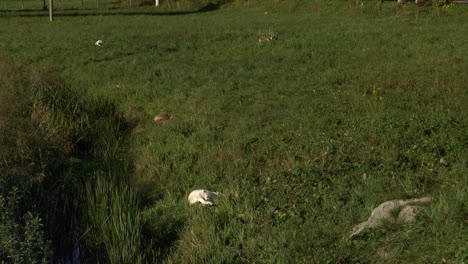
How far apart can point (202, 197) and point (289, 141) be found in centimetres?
172

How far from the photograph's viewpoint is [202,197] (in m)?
7.12

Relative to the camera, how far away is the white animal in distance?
277 inches

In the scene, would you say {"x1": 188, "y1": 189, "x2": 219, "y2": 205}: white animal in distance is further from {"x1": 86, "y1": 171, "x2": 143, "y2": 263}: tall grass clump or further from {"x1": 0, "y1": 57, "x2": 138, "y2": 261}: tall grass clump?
{"x1": 0, "y1": 57, "x2": 138, "y2": 261}: tall grass clump

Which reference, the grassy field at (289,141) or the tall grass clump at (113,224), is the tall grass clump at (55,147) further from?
the grassy field at (289,141)

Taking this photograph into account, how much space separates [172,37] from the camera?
64.9 ft

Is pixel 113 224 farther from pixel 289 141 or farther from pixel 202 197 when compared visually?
pixel 289 141

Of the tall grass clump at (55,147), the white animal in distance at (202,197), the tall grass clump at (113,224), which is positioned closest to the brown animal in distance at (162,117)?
the tall grass clump at (55,147)

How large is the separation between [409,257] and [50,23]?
25433 millimetres

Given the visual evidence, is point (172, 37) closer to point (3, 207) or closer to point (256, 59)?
point (256, 59)

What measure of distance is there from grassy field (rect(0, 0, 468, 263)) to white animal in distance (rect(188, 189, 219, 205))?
0.12 meters

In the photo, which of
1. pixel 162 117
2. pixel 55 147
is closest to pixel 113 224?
pixel 55 147

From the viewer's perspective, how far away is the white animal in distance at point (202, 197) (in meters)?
7.05

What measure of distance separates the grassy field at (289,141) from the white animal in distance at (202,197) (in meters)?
0.12

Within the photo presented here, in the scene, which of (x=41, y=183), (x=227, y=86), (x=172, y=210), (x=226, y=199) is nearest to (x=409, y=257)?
(x=226, y=199)
